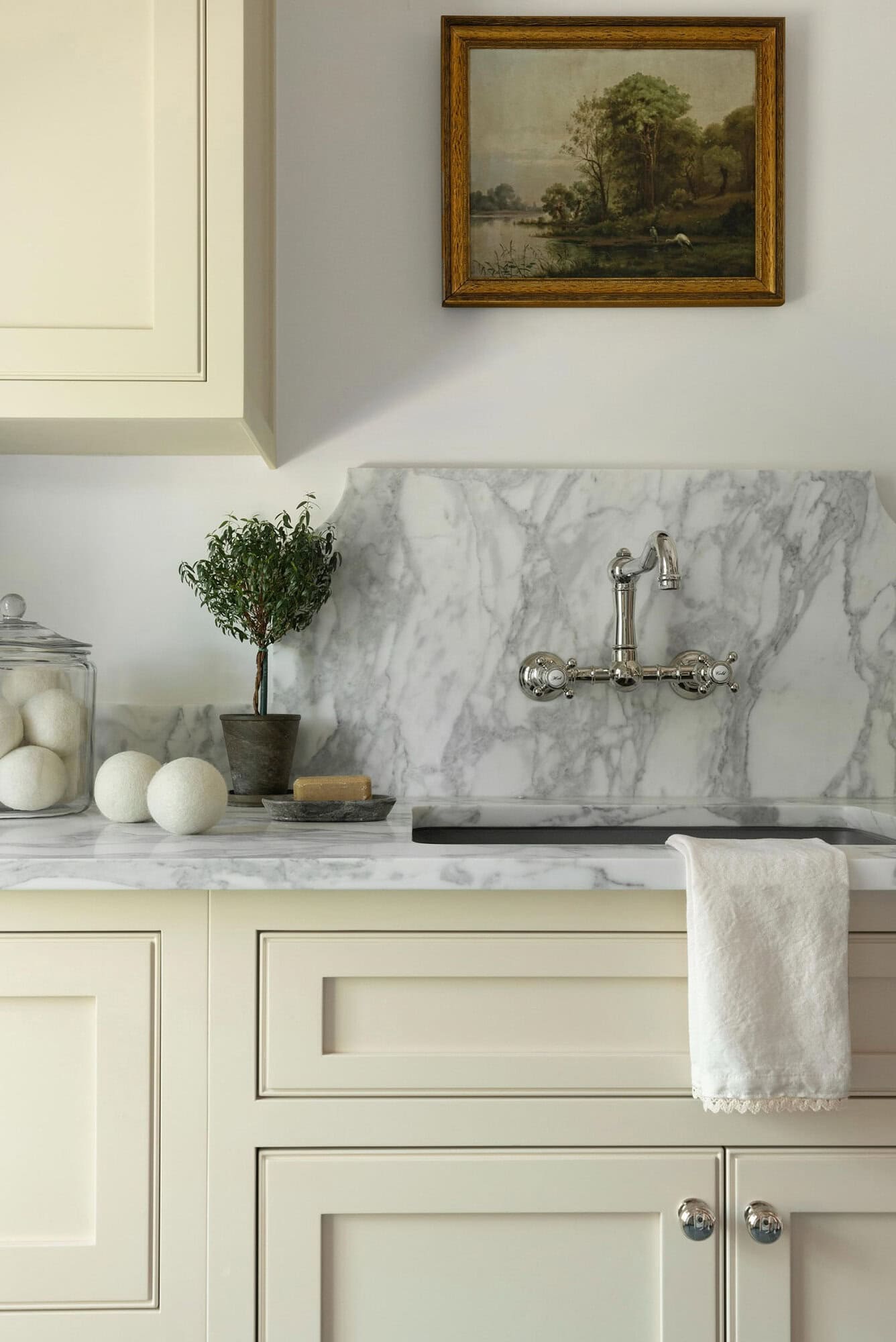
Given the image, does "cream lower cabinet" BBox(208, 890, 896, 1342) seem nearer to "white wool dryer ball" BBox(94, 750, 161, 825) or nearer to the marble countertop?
the marble countertop

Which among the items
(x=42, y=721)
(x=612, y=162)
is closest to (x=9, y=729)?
(x=42, y=721)

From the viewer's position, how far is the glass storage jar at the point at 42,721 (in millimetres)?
1310

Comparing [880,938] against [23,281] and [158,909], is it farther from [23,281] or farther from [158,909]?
[23,281]

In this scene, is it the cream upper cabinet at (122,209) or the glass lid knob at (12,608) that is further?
the glass lid knob at (12,608)

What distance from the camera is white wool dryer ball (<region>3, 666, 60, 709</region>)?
137 centimetres

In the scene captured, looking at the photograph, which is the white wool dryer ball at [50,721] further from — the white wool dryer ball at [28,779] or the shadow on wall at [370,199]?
the shadow on wall at [370,199]

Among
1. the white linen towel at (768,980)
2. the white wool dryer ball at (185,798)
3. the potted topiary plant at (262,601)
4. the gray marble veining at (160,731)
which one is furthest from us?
the gray marble veining at (160,731)

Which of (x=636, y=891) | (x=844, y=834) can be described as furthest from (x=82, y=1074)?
(x=844, y=834)

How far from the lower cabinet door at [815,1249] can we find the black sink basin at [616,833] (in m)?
0.53

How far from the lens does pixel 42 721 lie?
4.42 ft

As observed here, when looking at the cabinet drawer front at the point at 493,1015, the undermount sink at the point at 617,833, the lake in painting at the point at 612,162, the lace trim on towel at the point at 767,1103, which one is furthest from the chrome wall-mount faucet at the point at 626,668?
the lace trim on towel at the point at 767,1103

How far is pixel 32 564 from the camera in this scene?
63.9 inches

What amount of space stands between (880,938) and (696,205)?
3.66 ft

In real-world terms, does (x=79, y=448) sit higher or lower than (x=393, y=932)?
higher
